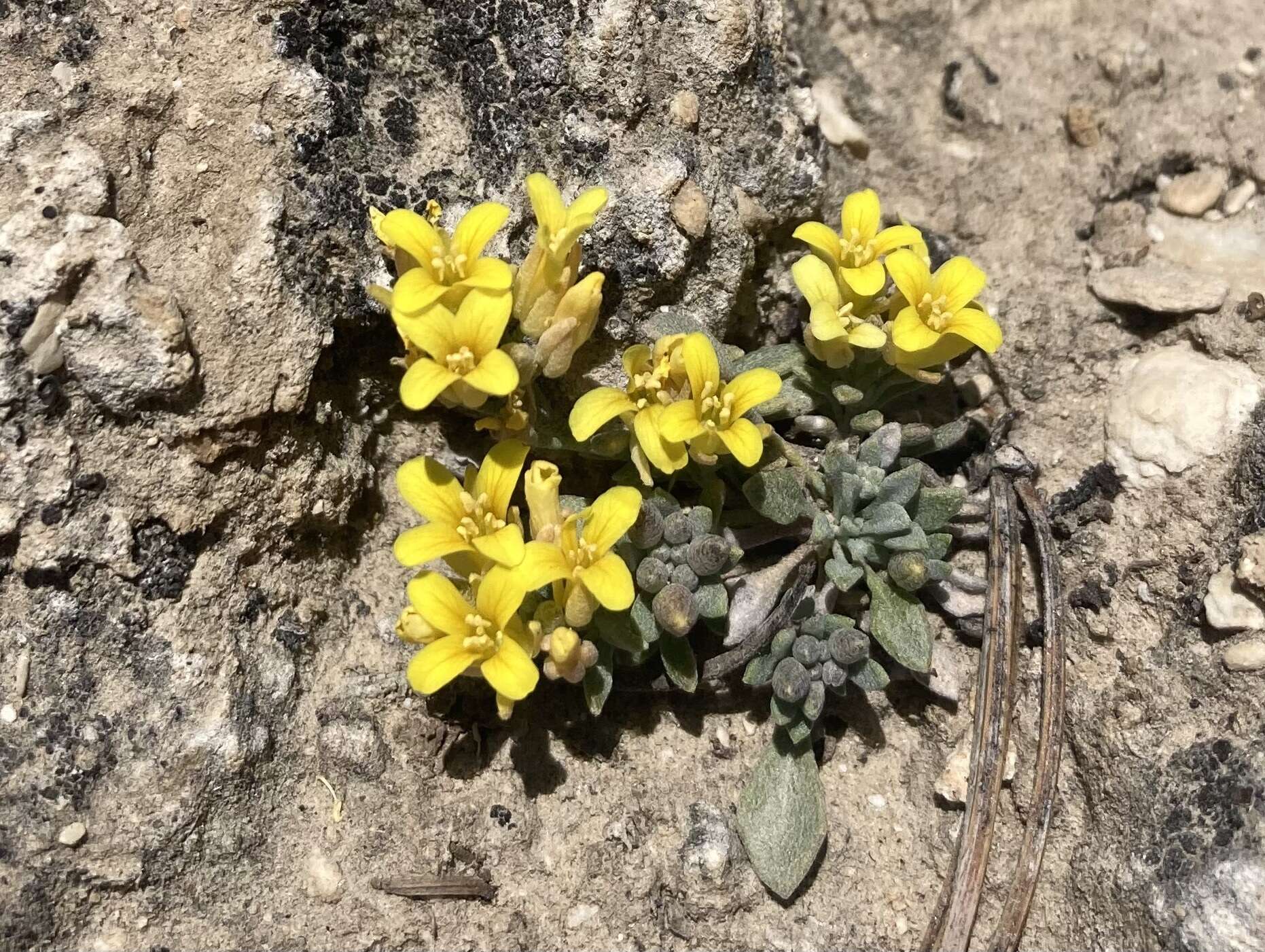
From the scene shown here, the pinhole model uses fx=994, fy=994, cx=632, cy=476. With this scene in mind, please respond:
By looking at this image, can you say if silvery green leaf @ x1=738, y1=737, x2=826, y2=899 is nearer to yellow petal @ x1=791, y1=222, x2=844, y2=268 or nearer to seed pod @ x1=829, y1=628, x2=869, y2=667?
seed pod @ x1=829, y1=628, x2=869, y2=667

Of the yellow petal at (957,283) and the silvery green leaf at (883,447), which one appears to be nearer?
the yellow petal at (957,283)

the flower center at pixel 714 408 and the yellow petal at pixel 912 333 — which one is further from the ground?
the yellow petal at pixel 912 333

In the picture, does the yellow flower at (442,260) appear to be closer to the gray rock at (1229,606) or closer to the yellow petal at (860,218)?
the yellow petal at (860,218)

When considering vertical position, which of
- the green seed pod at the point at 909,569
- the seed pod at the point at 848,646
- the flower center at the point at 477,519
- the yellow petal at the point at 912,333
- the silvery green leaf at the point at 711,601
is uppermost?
the yellow petal at the point at 912,333

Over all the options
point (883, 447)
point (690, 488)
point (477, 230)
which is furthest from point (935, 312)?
point (477, 230)

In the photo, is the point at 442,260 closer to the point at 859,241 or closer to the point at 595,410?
the point at 595,410

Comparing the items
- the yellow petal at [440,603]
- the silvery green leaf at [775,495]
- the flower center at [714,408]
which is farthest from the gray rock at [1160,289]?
the yellow petal at [440,603]

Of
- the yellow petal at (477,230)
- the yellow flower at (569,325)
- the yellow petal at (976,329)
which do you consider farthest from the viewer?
the yellow petal at (976,329)

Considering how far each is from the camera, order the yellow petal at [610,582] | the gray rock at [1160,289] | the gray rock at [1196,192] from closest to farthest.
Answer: the yellow petal at [610,582] → the gray rock at [1160,289] → the gray rock at [1196,192]
